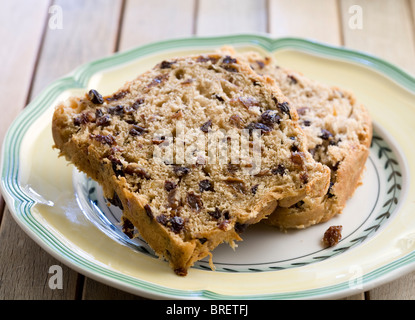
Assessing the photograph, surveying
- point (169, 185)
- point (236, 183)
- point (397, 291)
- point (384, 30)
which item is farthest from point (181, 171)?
point (384, 30)

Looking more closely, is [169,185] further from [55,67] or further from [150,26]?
[150,26]

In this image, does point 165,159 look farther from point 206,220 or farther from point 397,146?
point 397,146

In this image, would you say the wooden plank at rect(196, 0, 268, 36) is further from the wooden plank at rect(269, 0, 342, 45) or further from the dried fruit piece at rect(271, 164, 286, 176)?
the dried fruit piece at rect(271, 164, 286, 176)

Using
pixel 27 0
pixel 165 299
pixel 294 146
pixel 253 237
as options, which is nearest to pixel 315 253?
pixel 253 237

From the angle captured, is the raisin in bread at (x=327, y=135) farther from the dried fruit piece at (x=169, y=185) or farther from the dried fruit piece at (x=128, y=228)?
the dried fruit piece at (x=128, y=228)

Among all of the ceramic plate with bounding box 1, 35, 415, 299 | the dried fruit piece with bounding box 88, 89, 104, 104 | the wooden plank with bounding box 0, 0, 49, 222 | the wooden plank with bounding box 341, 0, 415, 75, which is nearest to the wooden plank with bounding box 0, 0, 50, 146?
the wooden plank with bounding box 0, 0, 49, 222

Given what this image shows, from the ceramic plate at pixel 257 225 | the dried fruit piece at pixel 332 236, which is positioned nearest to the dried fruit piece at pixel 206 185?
the ceramic plate at pixel 257 225
